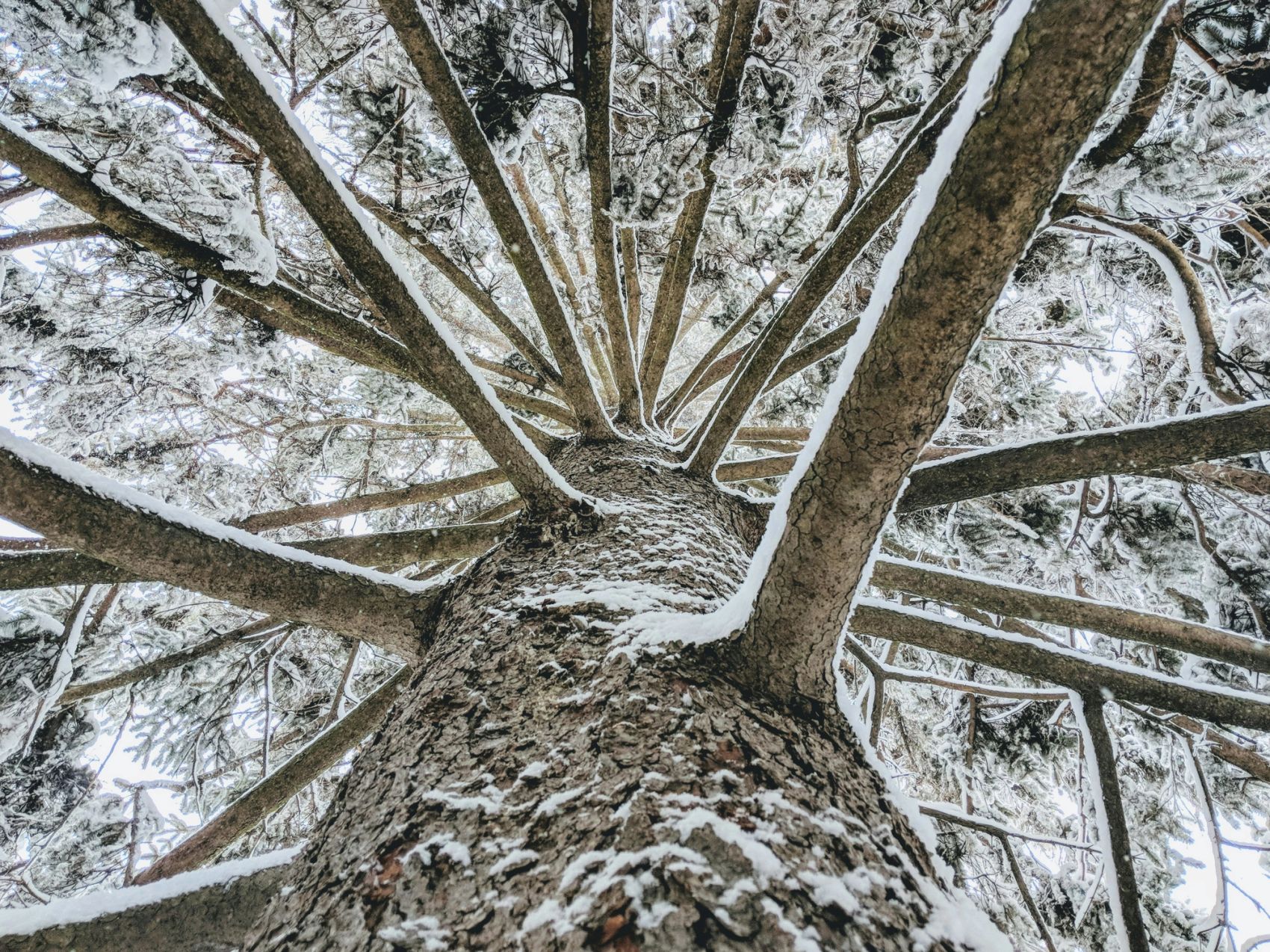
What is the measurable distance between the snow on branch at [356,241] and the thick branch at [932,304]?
2.56ft

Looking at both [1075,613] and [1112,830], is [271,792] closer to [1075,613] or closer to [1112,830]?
[1112,830]

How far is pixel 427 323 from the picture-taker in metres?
1.45

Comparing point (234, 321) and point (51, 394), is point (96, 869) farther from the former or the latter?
point (234, 321)

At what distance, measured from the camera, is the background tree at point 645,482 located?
68 centimetres

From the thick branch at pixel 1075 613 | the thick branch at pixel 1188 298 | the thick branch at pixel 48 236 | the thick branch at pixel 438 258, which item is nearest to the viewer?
the thick branch at pixel 1075 613

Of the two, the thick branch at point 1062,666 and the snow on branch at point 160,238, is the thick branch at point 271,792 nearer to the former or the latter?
the snow on branch at point 160,238

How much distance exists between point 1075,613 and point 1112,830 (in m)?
0.60

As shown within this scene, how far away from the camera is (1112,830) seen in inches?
55.0

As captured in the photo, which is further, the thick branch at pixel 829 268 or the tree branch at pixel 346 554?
the thick branch at pixel 829 268

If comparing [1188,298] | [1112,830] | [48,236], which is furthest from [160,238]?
[1188,298]

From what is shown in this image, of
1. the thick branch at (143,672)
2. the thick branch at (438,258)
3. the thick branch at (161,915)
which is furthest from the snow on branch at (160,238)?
the thick branch at (161,915)

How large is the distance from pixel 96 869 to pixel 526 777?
3.12 m

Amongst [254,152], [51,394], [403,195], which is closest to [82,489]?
[254,152]

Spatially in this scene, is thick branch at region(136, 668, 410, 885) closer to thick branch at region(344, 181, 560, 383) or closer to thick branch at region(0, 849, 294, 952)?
thick branch at region(0, 849, 294, 952)
